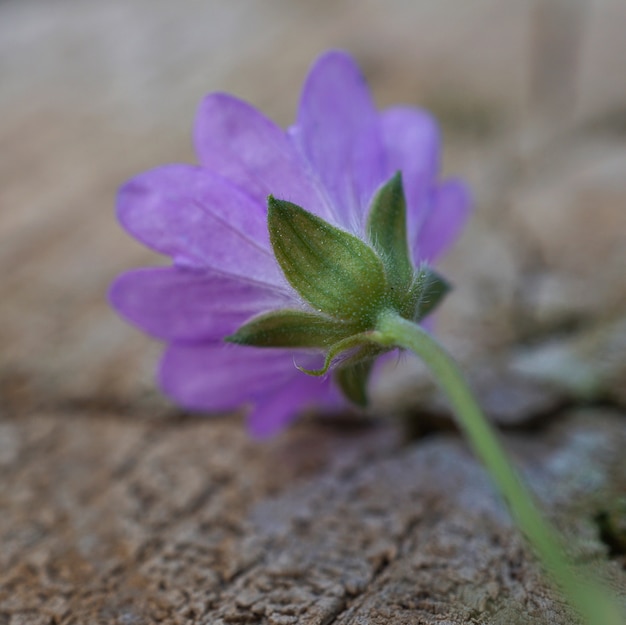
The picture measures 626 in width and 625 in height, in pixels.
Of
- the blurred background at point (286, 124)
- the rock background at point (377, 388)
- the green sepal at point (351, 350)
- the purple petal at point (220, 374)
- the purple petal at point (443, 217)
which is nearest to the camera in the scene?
the green sepal at point (351, 350)

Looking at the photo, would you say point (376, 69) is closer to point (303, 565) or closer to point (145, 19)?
point (145, 19)

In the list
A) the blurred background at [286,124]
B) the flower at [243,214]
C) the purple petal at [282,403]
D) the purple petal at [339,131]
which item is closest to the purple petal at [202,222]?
the flower at [243,214]

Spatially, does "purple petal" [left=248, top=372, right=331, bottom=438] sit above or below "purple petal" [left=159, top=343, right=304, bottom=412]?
below

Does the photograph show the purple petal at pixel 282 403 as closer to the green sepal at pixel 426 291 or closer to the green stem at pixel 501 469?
the green sepal at pixel 426 291

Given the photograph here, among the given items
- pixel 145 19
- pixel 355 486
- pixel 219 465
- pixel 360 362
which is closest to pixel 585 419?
pixel 355 486

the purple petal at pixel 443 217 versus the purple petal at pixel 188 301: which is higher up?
the purple petal at pixel 188 301

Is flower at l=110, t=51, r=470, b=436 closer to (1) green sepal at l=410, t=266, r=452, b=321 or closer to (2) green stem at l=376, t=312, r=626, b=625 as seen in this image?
(1) green sepal at l=410, t=266, r=452, b=321

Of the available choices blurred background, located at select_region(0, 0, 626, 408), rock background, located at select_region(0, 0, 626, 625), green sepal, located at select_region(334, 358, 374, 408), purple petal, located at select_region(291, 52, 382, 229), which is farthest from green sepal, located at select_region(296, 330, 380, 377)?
blurred background, located at select_region(0, 0, 626, 408)
